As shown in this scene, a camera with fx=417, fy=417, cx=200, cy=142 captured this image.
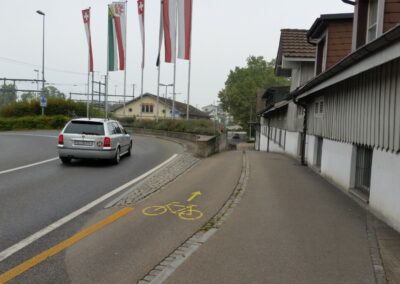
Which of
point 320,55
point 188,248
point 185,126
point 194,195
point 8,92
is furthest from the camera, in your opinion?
point 8,92

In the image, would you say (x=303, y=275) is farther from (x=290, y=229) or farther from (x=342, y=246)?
(x=290, y=229)

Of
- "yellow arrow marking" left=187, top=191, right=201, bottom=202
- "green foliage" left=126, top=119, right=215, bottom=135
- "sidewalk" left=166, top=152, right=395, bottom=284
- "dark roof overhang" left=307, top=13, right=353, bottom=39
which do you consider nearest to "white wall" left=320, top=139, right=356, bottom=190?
"sidewalk" left=166, top=152, right=395, bottom=284

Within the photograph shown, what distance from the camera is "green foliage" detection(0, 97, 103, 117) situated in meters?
45.2

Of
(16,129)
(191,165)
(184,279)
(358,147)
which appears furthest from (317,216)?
(16,129)

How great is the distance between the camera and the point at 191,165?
14859 millimetres

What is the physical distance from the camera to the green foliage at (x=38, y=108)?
4516cm

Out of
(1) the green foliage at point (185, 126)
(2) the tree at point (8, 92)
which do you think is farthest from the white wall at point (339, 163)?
(2) the tree at point (8, 92)

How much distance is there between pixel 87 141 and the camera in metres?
13.6

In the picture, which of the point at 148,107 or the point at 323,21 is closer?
the point at 323,21

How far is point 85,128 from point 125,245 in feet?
29.9

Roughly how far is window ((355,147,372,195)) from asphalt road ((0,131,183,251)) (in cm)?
553

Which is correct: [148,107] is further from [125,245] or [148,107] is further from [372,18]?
[125,245]

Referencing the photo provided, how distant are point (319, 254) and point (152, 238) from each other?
221 cm

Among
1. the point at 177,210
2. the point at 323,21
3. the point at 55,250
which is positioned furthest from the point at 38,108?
the point at 55,250
